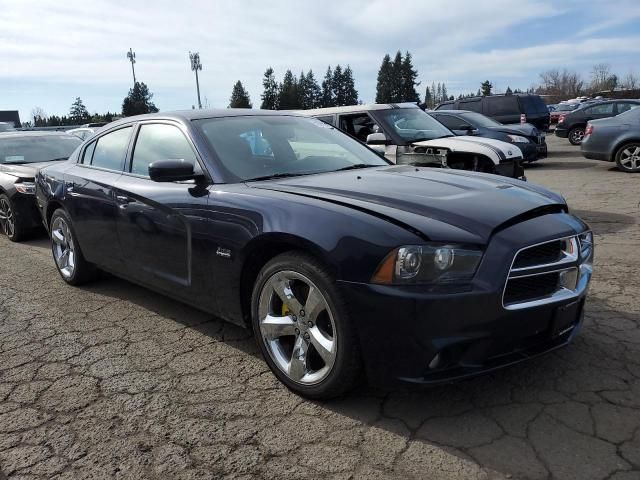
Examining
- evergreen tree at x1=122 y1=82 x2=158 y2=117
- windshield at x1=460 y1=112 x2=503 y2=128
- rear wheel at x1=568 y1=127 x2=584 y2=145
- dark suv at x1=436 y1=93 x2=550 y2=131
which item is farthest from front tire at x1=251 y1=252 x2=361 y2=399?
evergreen tree at x1=122 y1=82 x2=158 y2=117

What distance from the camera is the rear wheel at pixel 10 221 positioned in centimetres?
716

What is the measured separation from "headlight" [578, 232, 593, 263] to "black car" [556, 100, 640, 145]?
18.0 metres

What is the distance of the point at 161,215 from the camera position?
11.8 ft

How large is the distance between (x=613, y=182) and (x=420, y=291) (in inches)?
384

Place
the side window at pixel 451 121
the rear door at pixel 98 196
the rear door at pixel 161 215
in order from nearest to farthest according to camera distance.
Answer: the rear door at pixel 161 215 < the rear door at pixel 98 196 < the side window at pixel 451 121

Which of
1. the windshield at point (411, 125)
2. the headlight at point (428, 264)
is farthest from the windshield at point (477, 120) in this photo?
the headlight at point (428, 264)

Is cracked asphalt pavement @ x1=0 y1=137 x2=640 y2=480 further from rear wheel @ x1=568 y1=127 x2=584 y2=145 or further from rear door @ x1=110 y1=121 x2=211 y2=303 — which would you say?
rear wheel @ x1=568 y1=127 x2=584 y2=145

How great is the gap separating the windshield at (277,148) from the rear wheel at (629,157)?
974 centimetres

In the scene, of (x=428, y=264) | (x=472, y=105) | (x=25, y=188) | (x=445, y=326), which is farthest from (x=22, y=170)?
(x=472, y=105)

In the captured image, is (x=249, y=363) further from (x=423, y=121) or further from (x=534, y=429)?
(x=423, y=121)

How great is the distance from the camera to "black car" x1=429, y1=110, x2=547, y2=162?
1222 centimetres

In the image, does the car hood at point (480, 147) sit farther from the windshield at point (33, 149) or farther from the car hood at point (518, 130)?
the windshield at point (33, 149)

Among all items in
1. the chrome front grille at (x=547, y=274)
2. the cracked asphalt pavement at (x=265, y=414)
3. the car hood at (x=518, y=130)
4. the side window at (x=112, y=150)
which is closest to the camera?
the cracked asphalt pavement at (x=265, y=414)

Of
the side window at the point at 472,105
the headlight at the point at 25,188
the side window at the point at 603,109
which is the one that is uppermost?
the side window at the point at 472,105
